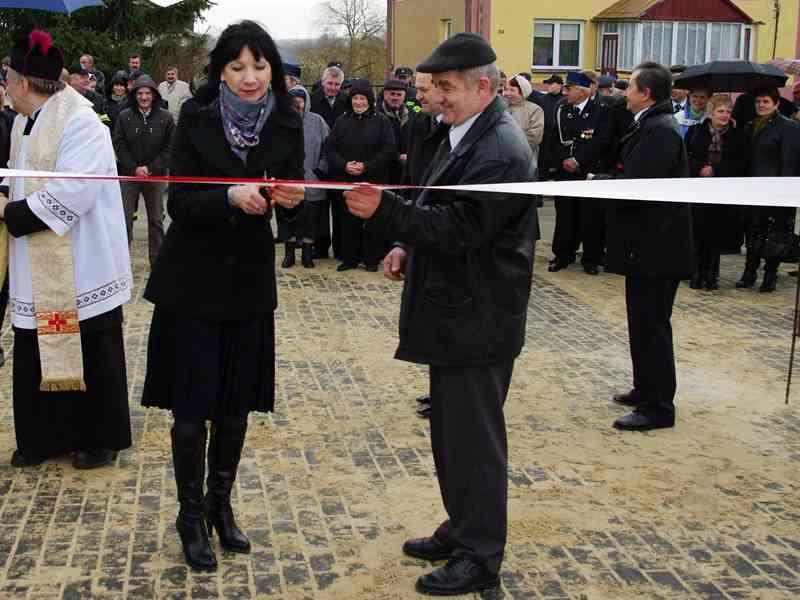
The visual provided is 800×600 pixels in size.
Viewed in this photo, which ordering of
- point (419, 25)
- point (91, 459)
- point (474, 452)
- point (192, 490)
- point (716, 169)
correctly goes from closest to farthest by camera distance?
point (474, 452), point (192, 490), point (91, 459), point (716, 169), point (419, 25)

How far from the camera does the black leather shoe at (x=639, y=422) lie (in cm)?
670

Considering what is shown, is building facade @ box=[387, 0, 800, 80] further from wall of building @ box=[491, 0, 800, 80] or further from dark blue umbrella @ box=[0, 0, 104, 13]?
dark blue umbrella @ box=[0, 0, 104, 13]

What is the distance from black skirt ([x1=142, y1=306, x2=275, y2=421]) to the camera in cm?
441

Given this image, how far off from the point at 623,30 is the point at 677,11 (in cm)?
247

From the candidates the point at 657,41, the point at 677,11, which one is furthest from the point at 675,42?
the point at 677,11

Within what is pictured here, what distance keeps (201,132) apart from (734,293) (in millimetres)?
8299

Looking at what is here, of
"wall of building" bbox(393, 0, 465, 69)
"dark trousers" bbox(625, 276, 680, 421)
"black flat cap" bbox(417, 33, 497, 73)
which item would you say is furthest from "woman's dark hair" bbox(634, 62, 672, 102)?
"wall of building" bbox(393, 0, 465, 69)

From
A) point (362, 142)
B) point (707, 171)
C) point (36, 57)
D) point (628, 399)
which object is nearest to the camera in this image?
point (36, 57)

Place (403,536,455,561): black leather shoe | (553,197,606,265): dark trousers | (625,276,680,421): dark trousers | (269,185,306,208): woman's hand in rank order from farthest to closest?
(553,197,606,265): dark trousers, (625,276,680,421): dark trousers, (403,536,455,561): black leather shoe, (269,185,306,208): woman's hand

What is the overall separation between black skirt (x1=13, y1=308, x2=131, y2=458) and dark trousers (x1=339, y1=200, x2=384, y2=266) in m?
6.70

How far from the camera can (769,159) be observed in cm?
1123

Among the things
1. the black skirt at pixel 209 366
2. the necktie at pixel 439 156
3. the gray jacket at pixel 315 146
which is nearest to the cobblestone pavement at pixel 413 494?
the black skirt at pixel 209 366

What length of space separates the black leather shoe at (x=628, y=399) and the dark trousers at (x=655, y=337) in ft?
0.97

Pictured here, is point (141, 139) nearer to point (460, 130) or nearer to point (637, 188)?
point (637, 188)
